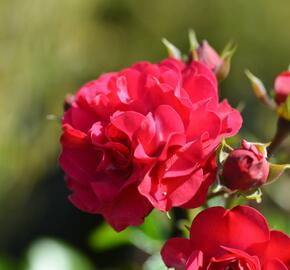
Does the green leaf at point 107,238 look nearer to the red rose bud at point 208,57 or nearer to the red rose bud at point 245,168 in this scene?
the red rose bud at point 208,57

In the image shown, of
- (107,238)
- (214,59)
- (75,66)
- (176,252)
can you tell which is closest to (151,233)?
(107,238)

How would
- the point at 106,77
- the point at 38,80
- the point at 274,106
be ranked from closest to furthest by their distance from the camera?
the point at 106,77 → the point at 274,106 → the point at 38,80

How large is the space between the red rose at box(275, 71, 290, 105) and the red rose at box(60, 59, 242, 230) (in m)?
0.18

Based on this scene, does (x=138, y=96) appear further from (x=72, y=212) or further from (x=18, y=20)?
(x=18, y=20)

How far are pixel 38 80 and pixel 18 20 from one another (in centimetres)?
24

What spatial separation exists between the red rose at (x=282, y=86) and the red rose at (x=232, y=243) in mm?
277

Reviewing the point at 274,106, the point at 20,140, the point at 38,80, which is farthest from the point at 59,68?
the point at 274,106

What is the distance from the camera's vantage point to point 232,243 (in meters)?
0.88

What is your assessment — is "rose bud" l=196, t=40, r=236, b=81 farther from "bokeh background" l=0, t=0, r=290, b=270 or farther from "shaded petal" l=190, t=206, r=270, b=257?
"bokeh background" l=0, t=0, r=290, b=270

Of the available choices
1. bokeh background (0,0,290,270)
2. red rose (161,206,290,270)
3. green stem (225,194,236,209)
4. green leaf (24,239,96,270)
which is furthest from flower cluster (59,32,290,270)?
bokeh background (0,0,290,270)

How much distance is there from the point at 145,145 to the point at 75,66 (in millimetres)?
2202

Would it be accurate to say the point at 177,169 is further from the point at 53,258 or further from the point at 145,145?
the point at 53,258

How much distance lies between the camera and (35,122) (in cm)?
270

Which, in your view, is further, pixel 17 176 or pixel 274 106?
pixel 17 176
